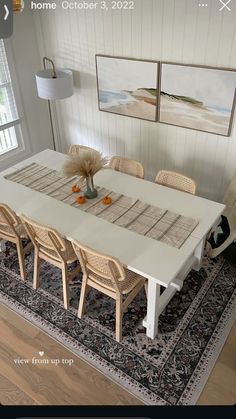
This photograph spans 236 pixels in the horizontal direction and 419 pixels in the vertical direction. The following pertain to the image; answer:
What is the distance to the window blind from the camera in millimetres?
3485

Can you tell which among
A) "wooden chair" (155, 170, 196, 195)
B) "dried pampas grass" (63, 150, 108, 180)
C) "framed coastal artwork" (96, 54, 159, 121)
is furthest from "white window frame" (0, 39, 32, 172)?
"wooden chair" (155, 170, 196, 195)

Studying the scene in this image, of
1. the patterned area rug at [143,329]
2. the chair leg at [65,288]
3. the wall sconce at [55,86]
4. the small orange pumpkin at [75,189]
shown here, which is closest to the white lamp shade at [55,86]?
the wall sconce at [55,86]

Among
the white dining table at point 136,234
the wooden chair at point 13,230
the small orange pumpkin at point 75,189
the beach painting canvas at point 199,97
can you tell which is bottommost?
the wooden chair at point 13,230

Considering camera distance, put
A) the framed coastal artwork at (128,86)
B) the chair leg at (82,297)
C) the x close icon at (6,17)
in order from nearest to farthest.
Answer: the x close icon at (6,17), the chair leg at (82,297), the framed coastal artwork at (128,86)

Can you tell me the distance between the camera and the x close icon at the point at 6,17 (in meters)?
1.44

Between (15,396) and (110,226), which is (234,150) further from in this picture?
(15,396)

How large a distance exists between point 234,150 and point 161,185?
0.81 metres

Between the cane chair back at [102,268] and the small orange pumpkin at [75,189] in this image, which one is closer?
the cane chair back at [102,268]

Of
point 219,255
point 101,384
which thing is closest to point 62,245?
point 101,384

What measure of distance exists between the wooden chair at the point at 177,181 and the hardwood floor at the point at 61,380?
3.48 ft

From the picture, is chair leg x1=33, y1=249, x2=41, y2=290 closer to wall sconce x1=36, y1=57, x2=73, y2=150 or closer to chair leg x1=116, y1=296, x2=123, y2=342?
chair leg x1=116, y1=296, x2=123, y2=342

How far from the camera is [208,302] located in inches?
97.2

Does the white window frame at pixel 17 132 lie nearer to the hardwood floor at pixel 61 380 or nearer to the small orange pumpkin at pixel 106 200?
the small orange pumpkin at pixel 106 200

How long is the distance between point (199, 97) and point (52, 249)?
5.88 feet
